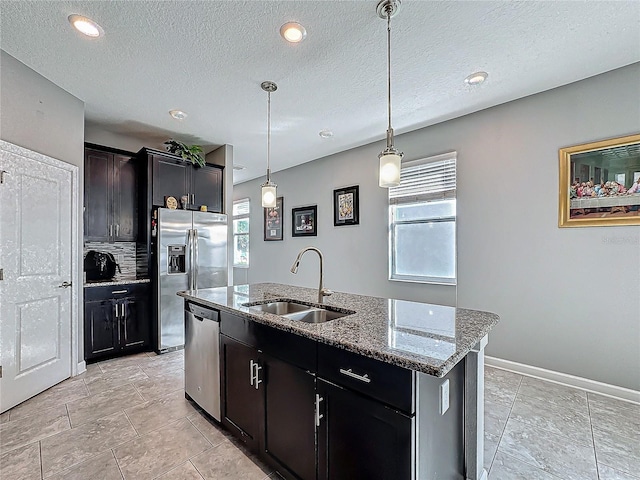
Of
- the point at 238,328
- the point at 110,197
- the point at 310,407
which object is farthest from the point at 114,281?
the point at 310,407

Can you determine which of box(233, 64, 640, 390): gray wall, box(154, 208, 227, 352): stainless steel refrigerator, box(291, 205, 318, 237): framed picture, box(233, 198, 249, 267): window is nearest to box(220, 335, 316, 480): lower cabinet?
box(154, 208, 227, 352): stainless steel refrigerator

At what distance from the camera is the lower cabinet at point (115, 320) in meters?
3.35

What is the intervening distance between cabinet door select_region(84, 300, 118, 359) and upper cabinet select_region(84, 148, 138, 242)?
2.60 ft

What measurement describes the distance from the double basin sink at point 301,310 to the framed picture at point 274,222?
353 centimetres

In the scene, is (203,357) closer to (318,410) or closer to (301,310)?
(301,310)

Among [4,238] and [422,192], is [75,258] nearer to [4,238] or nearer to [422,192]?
[4,238]

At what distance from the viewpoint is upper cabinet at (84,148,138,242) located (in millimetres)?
3523

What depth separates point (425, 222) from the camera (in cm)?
378

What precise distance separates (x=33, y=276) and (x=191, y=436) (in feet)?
6.60

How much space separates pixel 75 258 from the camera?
306cm

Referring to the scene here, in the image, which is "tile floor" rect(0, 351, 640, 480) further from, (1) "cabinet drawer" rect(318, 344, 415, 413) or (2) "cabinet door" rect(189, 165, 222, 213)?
(2) "cabinet door" rect(189, 165, 222, 213)

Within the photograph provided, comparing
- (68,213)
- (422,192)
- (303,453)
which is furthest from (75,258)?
(422,192)

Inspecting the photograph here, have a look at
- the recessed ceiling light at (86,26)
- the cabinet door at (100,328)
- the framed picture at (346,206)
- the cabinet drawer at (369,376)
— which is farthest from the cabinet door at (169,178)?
the cabinet drawer at (369,376)

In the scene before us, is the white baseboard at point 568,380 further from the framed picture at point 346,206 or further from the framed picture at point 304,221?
the framed picture at point 304,221
